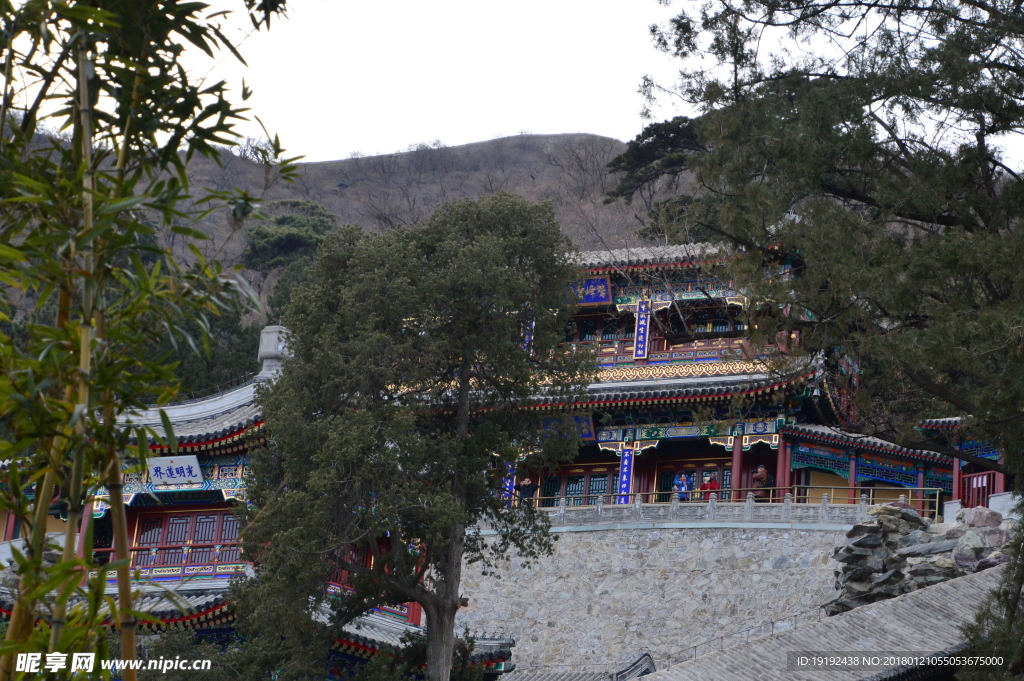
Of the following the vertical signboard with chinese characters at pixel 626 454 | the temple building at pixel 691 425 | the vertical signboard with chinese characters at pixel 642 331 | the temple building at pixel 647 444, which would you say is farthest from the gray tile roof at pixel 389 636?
the vertical signboard with chinese characters at pixel 642 331

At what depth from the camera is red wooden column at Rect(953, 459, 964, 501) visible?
73.3ft

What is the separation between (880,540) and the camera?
17.2 metres

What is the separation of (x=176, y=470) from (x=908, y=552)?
11875 mm

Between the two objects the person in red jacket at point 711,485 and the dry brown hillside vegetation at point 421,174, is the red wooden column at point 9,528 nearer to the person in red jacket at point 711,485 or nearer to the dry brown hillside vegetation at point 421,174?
the person in red jacket at point 711,485

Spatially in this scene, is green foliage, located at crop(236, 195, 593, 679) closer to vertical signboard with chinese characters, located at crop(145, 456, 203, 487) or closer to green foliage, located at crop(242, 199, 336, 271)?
vertical signboard with chinese characters, located at crop(145, 456, 203, 487)

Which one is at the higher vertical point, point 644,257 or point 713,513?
point 644,257

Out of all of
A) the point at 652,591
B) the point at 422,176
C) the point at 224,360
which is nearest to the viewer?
the point at 652,591

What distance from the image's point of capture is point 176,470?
68.1 ft

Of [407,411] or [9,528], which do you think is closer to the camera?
[407,411]

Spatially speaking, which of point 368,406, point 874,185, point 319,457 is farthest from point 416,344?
point 874,185

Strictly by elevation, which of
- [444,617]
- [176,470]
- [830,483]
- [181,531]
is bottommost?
[444,617]

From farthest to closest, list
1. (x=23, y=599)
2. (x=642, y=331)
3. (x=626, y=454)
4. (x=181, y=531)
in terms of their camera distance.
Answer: (x=642, y=331) < (x=626, y=454) < (x=181, y=531) < (x=23, y=599)

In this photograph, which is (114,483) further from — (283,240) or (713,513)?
(283,240)

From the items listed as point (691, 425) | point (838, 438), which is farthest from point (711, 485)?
point (838, 438)
